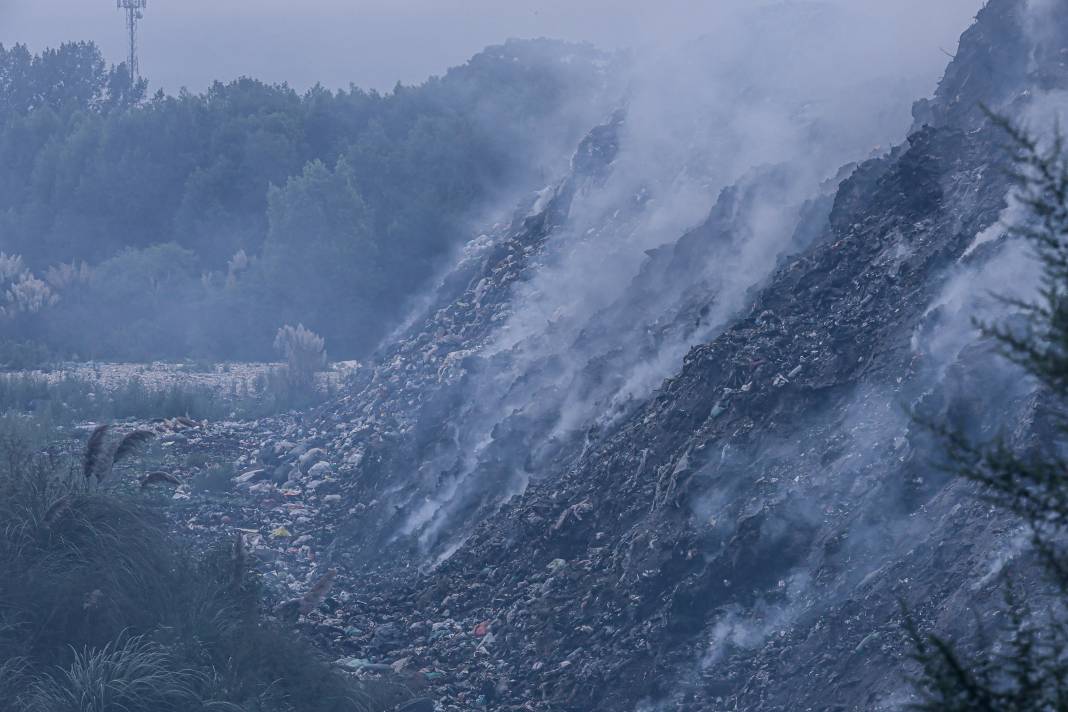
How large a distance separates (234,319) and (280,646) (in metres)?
17.9

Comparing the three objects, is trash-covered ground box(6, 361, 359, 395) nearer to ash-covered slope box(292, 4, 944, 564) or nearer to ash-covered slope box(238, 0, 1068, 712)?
ash-covered slope box(292, 4, 944, 564)

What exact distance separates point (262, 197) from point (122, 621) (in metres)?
23.5

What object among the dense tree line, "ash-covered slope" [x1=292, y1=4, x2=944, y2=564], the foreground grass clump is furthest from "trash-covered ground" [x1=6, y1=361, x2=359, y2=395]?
the foreground grass clump

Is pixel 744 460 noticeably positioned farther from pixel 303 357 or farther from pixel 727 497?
pixel 303 357

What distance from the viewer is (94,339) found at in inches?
948

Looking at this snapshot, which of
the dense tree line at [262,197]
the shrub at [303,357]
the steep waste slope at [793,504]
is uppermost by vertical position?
the dense tree line at [262,197]

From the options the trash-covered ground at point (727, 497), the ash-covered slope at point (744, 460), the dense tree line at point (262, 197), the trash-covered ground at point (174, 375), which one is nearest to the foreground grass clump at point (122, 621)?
the trash-covered ground at point (727, 497)

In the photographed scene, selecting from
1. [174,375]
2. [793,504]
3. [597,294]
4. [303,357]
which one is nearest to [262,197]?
[174,375]

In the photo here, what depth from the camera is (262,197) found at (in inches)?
1158

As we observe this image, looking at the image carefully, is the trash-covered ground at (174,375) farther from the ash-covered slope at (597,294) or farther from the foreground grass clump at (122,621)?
the foreground grass clump at (122,621)

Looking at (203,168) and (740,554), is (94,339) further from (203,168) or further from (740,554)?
(740,554)

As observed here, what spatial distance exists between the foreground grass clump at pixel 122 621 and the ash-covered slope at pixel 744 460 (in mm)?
1400

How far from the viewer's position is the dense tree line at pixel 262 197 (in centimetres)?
2369

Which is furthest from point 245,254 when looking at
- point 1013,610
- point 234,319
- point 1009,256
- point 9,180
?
point 1013,610
